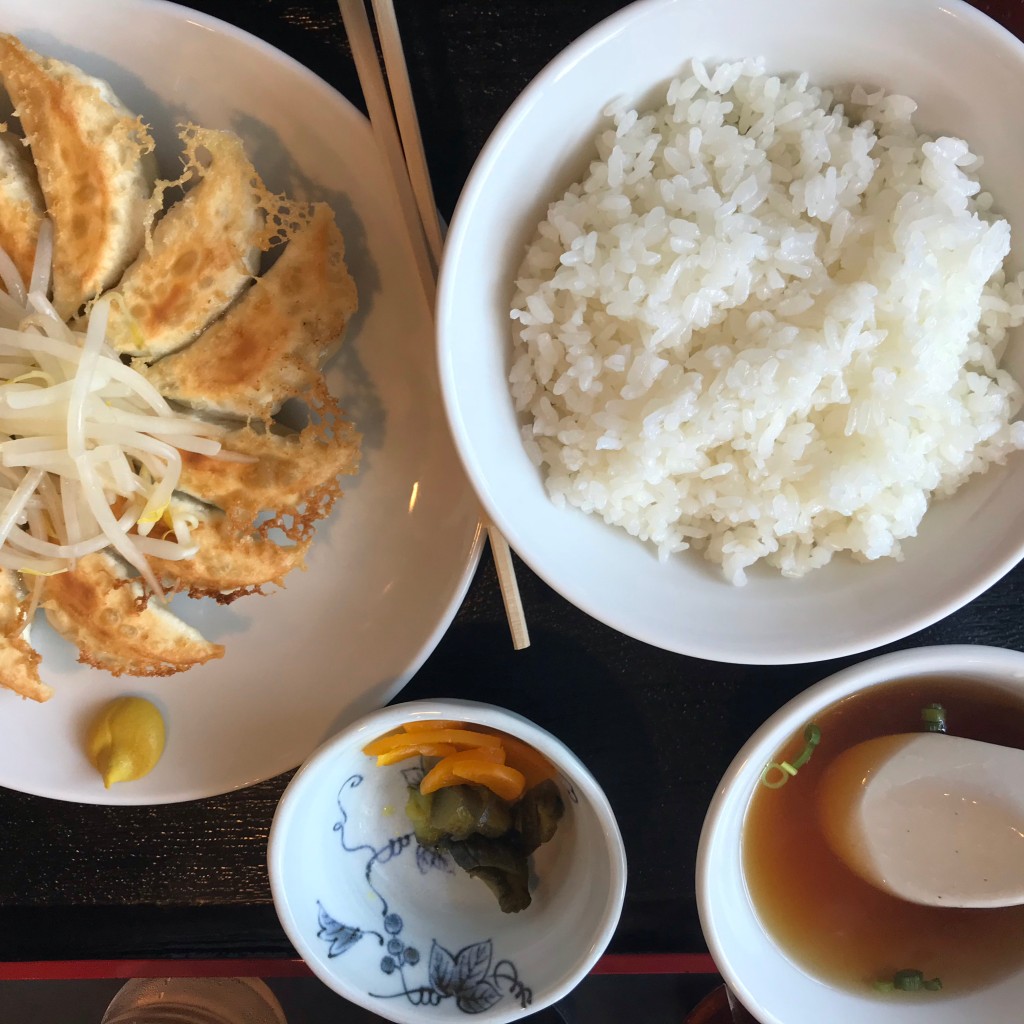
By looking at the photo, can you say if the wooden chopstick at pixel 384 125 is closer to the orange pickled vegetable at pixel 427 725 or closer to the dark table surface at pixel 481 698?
the dark table surface at pixel 481 698

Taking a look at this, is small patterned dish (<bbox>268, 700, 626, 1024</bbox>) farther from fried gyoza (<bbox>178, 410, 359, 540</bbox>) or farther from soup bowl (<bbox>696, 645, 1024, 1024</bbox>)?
fried gyoza (<bbox>178, 410, 359, 540</bbox>)

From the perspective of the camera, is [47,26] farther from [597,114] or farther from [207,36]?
[597,114]

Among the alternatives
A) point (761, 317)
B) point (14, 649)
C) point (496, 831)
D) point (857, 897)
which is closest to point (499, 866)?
point (496, 831)

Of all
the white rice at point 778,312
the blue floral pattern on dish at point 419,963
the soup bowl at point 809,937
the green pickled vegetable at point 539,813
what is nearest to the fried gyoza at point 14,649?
the blue floral pattern on dish at point 419,963

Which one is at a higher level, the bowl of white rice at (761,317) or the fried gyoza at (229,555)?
the bowl of white rice at (761,317)

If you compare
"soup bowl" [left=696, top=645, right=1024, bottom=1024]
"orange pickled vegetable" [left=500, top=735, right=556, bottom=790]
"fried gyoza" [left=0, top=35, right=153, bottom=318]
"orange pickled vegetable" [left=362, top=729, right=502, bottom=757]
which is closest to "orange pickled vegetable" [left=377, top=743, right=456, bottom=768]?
"orange pickled vegetable" [left=362, top=729, right=502, bottom=757]

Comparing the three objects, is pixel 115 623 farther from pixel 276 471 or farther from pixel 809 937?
pixel 809 937

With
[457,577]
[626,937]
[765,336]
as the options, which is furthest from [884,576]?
[626,937]
